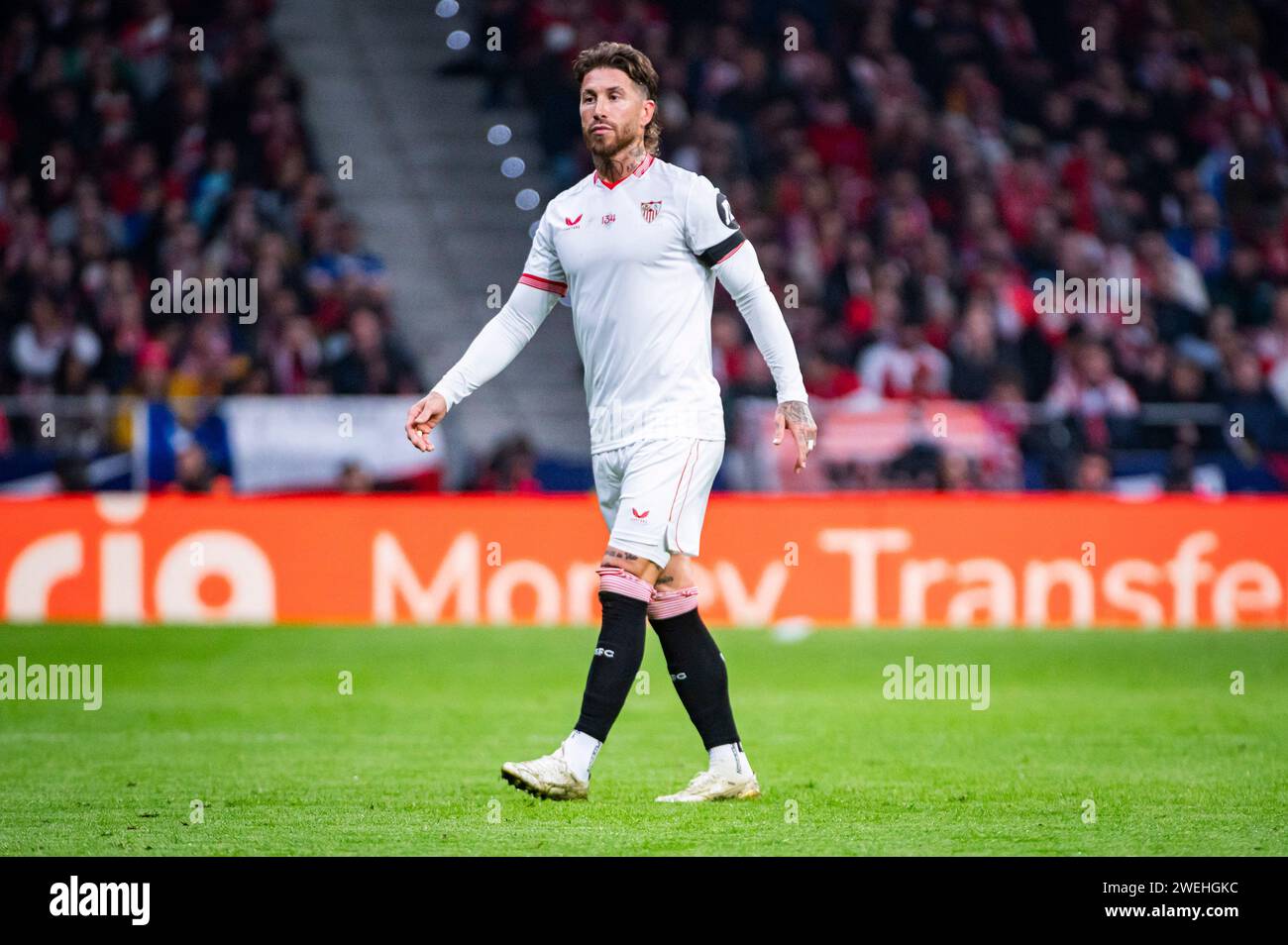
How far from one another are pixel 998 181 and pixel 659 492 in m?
13.4

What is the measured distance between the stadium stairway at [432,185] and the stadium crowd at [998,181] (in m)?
0.68

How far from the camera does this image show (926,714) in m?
9.41

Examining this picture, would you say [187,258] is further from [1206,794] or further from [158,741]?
[1206,794]

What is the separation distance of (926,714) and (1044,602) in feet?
15.3

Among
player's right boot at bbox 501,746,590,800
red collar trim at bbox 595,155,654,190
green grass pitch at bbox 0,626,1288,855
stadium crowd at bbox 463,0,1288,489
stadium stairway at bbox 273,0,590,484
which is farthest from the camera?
stadium stairway at bbox 273,0,590,484

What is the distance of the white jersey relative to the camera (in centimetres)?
623

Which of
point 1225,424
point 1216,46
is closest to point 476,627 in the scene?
point 1225,424

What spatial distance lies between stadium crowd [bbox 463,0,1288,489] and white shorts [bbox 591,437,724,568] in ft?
30.1

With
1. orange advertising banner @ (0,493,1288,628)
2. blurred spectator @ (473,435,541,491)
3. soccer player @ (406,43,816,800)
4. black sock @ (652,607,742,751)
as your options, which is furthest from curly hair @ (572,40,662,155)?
blurred spectator @ (473,435,541,491)

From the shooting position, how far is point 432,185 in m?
19.7

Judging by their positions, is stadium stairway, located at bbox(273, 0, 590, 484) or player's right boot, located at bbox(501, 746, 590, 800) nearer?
player's right boot, located at bbox(501, 746, 590, 800)

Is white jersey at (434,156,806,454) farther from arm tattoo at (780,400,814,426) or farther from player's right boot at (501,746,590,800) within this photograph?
player's right boot at (501,746,590,800)

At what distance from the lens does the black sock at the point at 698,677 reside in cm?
640

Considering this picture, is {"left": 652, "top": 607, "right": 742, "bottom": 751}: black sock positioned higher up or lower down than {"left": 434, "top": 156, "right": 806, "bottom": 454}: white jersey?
lower down
